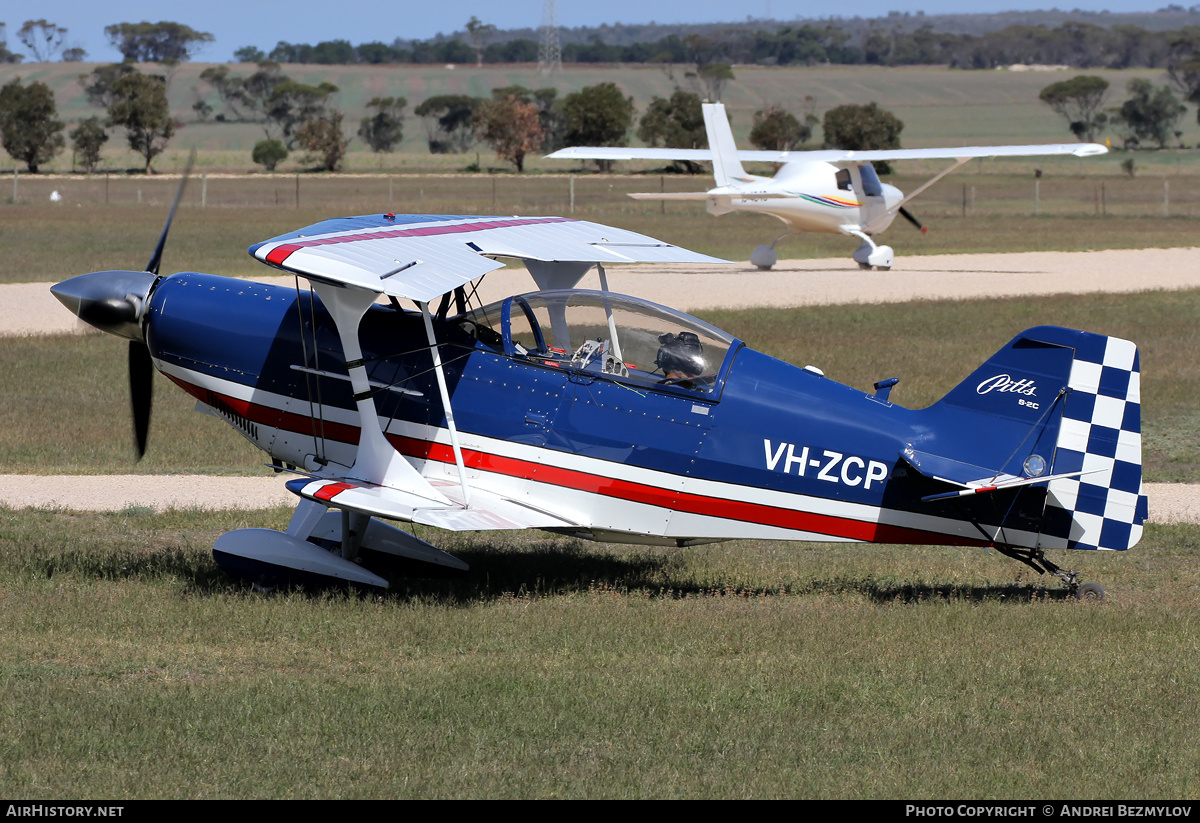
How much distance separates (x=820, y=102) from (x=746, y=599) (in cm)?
15919

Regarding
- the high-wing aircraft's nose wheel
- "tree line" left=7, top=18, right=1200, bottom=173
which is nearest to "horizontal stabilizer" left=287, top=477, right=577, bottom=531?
the high-wing aircraft's nose wheel

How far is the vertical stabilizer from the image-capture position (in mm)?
32219

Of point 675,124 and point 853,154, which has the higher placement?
point 675,124

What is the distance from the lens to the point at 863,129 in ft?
274

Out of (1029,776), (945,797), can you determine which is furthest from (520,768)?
(1029,776)

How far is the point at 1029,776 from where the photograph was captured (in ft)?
19.4

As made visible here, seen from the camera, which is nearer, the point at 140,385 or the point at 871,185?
the point at 140,385

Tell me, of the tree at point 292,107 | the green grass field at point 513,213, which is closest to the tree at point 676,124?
the green grass field at point 513,213

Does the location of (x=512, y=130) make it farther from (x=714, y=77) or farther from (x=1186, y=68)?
(x=1186, y=68)

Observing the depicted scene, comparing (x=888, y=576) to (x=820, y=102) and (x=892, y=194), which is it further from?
(x=820, y=102)

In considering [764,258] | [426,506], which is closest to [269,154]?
[764,258]

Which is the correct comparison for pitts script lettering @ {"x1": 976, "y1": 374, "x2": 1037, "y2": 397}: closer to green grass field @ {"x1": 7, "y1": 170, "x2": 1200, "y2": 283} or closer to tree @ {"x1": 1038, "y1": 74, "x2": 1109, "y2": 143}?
green grass field @ {"x1": 7, "y1": 170, "x2": 1200, "y2": 283}

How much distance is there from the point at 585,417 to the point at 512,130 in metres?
78.2

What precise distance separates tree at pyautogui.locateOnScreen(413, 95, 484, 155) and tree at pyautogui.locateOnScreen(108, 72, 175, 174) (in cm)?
3296
